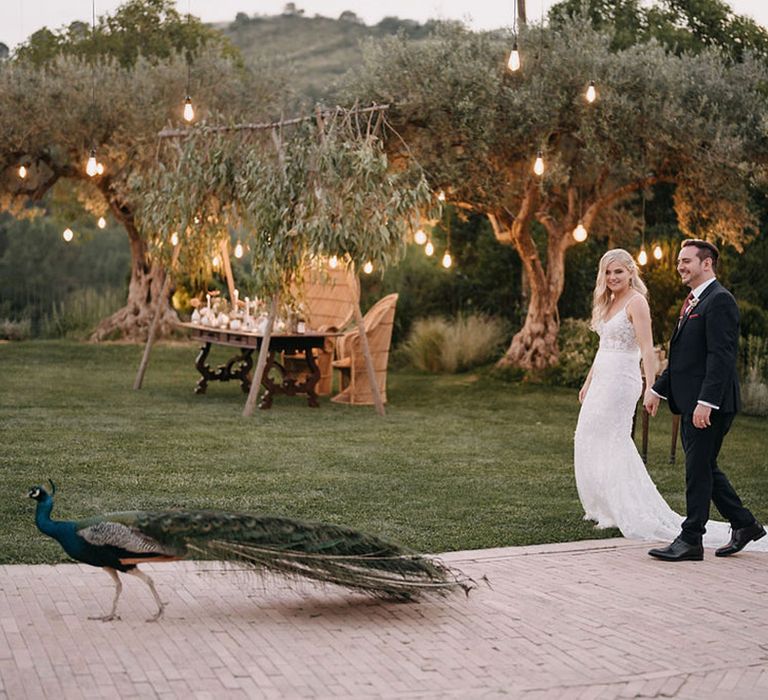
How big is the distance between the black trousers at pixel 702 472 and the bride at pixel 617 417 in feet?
2.53

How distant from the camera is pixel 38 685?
5078 mm

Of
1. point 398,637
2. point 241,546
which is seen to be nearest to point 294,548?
point 241,546

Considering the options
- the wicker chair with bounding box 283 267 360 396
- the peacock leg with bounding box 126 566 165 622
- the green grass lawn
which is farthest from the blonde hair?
the wicker chair with bounding box 283 267 360 396

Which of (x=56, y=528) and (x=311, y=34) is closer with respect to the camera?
(x=56, y=528)

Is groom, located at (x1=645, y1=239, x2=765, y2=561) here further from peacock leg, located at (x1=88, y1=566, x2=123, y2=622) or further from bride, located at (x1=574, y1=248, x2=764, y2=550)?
peacock leg, located at (x1=88, y1=566, x2=123, y2=622)

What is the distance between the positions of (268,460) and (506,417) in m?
4.77

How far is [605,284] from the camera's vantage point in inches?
346

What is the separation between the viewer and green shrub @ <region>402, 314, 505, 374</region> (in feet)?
69.7

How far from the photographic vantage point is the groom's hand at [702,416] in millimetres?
7402

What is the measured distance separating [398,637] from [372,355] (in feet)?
33.6

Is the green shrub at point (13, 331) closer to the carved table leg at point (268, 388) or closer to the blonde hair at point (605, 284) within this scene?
the carved table leg at point (268, 388)

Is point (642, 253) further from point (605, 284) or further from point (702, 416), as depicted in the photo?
point (702, 416)

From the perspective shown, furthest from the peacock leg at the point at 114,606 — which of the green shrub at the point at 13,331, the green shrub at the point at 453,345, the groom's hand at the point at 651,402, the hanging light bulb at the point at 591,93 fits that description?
the green shrub at the point at 13,331

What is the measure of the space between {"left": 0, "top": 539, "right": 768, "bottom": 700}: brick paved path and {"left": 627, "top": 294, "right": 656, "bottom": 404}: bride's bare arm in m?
1.54
